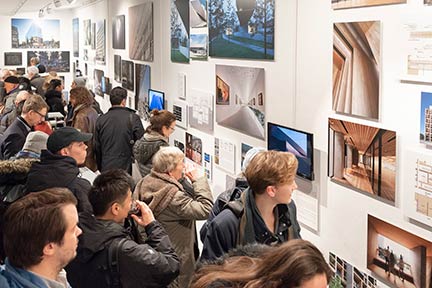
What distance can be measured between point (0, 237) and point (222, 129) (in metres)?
2.53

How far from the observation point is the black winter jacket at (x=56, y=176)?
355 cm

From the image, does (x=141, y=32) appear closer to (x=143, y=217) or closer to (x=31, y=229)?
(x=143, y=217)

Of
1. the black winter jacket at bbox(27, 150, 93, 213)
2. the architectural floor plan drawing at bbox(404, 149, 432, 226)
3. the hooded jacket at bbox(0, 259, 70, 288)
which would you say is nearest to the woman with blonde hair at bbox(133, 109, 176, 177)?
the black winter jacket at bbox(27, 150, 93, 213)

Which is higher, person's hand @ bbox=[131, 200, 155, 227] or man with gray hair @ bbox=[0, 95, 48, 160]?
man with gray hair @ bbox=[0, 95, 48, 160]

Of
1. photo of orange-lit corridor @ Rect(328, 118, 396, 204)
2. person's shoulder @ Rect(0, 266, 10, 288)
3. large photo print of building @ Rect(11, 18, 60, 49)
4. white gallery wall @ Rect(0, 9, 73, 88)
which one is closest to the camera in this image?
person's shoulder @ Rect(0, 266, 10, 288)

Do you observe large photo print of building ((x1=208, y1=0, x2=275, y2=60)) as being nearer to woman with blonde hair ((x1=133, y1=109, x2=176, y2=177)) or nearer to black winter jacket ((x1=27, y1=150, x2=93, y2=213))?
woman with blonde hair ((x1=133, y1=109, x2=176, y2=177))

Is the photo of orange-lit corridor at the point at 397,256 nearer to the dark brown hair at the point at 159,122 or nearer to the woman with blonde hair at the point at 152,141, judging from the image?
the woman with blonde hair at the point at 152,141

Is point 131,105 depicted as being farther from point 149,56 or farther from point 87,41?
point 87,41

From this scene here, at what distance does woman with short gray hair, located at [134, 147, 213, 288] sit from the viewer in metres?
3.92

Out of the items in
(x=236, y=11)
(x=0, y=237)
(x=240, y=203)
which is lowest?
(x=0, y=237)

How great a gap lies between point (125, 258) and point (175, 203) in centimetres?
112

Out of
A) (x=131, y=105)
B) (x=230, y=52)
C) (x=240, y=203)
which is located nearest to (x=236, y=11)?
(x=230, y=52)

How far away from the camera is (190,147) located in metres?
6.48

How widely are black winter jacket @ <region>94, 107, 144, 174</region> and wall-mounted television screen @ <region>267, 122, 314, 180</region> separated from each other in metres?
2.42
